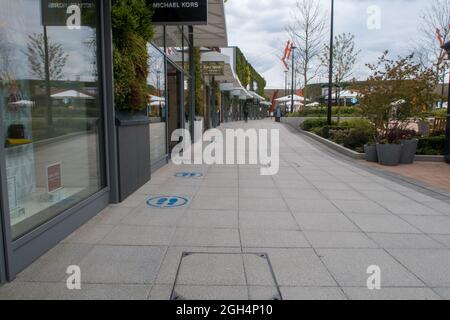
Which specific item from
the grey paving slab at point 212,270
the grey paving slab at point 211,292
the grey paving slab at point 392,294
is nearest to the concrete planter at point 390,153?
the grey paving slab at point 392,294

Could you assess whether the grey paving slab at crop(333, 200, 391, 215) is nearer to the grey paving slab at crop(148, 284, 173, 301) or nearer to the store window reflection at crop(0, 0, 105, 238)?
the grey paving slab at crop(148, 284, 173, 301)

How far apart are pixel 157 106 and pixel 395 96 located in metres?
6.38

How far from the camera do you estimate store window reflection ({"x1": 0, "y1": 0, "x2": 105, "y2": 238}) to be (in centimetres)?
325

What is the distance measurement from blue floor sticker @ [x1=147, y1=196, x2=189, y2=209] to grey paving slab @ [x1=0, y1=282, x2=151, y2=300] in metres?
2.50

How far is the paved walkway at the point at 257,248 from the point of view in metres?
2.99

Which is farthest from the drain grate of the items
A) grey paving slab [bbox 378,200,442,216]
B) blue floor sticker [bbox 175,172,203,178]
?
blue floor sticker [bbox 175,172,203,178]

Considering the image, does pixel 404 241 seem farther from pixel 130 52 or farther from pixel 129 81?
pixel 130 52

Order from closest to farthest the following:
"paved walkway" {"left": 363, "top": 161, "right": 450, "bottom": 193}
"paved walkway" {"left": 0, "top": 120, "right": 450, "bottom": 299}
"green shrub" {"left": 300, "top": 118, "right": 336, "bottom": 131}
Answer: "paved walkway" {"left": 0, "top": 120, "right": 450, "bottom": 299} < "paved walkway" {"left": 363, "top": 161, "right": 450, "bottom": 193} < "green shrub" {"left": 300, "top": 118, "right": 336, "bottom": 131}

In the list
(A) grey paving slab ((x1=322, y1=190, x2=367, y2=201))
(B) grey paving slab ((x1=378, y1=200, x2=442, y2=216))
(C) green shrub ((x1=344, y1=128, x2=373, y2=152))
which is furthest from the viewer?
(C) green shrub ((x1=344, y1=128, x2=373, y2=152))

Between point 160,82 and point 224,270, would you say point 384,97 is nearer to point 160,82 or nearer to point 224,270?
point 160,82

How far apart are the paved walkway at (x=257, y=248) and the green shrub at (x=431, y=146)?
5.23m

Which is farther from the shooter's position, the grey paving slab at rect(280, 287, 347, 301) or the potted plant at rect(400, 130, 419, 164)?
the potted plant at rect(400, 130, 419, 164)

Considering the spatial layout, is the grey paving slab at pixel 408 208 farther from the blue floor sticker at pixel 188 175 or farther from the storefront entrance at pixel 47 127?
the storefront entrance at pixel 47 127
